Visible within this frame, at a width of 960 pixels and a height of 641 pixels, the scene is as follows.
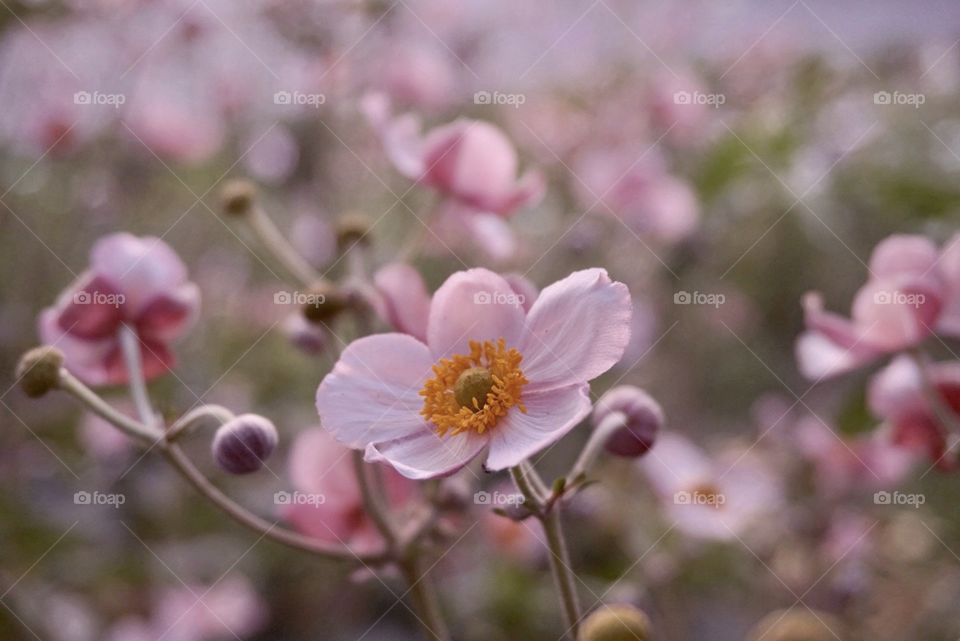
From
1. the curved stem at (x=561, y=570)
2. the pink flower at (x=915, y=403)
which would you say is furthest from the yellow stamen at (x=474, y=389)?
the pink flower at (x=915, y=403)

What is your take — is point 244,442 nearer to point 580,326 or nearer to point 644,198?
point 580,326

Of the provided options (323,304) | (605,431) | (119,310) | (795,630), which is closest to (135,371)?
(119,310)

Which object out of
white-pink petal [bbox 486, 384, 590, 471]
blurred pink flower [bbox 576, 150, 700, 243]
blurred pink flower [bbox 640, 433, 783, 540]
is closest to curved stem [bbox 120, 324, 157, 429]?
white-pink petal [bbox 486, 384, 590, 471]

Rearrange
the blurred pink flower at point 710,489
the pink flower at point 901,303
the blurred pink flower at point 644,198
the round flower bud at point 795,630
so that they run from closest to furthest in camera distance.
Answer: the round flower bud at point 795,630
the pink flower at point 901,303
the blurred pink flower at point 710,489
the blurred pink flower at point 644,198

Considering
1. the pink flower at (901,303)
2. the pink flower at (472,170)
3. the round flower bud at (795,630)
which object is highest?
the pink flower at (472,170)

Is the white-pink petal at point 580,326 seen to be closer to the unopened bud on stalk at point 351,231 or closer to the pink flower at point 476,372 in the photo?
the pink flower at point 476,372

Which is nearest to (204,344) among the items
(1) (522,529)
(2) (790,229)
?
(1) (522,529)

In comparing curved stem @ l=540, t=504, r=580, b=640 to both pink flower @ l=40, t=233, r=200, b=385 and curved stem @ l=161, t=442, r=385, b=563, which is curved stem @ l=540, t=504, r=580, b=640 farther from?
pink flower @ l=40, t=233, r=200, b=385
